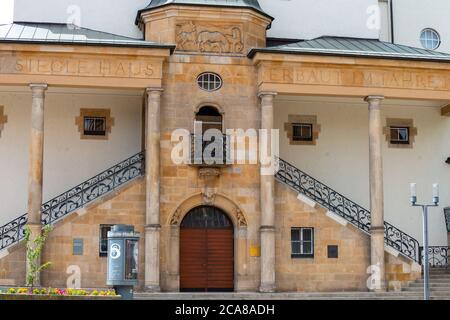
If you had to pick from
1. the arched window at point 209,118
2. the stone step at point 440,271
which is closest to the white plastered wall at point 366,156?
the stone step at point 440,271

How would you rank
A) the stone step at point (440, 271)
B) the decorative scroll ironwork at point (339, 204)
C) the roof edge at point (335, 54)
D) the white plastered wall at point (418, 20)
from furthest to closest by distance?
the white plastered wall at point (418, 20) → the stone step at point (440, 271) → the decorative scroll ironwork at point (339, 204) → the roof edge at point (335, 54)

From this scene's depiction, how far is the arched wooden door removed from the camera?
2434 centimetres

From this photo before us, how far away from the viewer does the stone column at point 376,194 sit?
24.2m

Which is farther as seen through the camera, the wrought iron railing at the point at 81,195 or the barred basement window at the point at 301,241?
the barred basement window at the point at 301,241

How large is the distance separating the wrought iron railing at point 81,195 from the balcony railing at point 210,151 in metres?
2.03

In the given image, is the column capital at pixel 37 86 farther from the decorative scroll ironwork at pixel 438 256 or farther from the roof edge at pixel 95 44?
the decorative scroll ironwork at pixel 438 256

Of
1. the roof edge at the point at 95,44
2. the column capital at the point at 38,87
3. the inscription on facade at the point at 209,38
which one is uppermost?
the inscription on facade at the point at 209,38

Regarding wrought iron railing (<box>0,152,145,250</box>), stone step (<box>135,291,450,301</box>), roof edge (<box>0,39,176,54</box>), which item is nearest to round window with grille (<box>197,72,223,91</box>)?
roof edge (<box>0,39,176,54</box>)

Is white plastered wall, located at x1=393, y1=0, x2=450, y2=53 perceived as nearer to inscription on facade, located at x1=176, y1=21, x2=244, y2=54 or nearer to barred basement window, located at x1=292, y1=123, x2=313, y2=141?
barred basement window, located at x1=292, y1=123, x2=313, y2=141

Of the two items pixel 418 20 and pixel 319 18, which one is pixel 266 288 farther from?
pixel 418 20

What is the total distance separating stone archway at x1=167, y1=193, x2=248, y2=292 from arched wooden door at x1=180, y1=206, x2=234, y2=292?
337 millimetres

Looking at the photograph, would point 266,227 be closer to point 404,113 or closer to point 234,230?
point 234,230

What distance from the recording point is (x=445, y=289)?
2445 centimetres

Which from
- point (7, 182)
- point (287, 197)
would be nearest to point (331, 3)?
point (287, 197)
